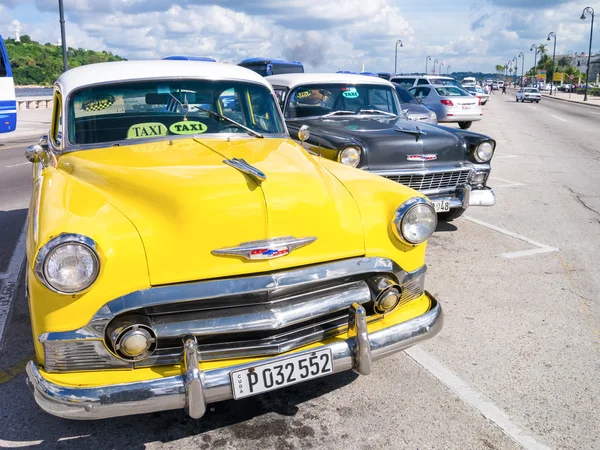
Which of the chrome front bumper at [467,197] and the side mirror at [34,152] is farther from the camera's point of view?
the chrome front bumper at [467,197]

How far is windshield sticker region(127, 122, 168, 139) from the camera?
13.5ft

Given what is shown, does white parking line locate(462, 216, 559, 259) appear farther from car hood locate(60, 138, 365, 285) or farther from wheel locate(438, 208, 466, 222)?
car hood locate(60, 138, 365, 285)

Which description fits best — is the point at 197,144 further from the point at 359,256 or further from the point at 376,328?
the point at 376,328

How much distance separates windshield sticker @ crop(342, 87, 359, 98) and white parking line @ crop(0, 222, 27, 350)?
436 cm

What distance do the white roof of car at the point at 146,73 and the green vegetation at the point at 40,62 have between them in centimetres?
6415

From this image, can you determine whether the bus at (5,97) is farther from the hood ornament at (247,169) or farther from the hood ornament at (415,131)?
the hood ornament at (247,169)

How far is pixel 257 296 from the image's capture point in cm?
287

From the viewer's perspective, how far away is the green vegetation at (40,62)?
69.9m

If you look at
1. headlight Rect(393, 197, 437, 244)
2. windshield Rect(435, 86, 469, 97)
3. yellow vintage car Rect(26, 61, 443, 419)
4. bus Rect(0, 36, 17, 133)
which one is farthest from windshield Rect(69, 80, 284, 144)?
windshield Rect(435, 86, 469, 97)

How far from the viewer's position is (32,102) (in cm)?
3262

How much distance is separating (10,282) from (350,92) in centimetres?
476

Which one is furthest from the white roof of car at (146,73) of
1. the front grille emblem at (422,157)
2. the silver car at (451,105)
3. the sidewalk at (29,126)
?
the silver car at (451,105)

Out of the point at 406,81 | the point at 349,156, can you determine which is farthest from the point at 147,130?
the point at 406,81

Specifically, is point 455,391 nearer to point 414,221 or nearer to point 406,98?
point 414,221
